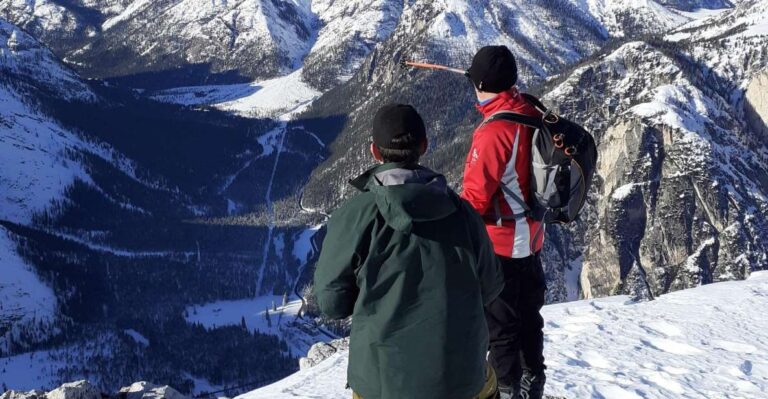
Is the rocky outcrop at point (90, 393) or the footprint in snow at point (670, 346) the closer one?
the rocky outcrop at point (90, 393)

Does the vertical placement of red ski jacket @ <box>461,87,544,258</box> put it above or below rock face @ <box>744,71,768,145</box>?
above

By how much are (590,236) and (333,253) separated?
18144cm

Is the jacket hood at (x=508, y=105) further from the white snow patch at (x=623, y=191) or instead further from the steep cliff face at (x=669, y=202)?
the white snow patch at (x=623, y=191)

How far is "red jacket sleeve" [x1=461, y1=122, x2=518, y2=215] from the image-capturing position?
10.0 m

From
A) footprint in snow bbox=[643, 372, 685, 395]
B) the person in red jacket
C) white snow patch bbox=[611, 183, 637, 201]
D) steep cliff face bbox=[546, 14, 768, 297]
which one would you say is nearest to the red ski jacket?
the person in red jacket

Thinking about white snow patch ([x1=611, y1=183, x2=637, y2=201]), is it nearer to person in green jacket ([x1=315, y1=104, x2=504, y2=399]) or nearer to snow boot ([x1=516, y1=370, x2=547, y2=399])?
snow boot ([x1=516, y1=370, x2=547, y2=399])

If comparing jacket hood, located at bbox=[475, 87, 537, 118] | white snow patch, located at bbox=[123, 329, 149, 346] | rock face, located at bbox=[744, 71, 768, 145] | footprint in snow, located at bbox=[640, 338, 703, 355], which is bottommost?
white snow patch, located at bbox=[123, 329, 149, 346]

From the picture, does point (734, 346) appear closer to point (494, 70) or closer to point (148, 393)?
point (494, 70)

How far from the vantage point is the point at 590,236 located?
594ft

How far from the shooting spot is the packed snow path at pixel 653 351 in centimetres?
1570

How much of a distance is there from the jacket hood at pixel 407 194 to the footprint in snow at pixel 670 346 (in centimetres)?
1281

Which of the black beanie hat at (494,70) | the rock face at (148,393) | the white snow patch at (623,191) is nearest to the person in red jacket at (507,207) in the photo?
the black beanie hat at (494,70)

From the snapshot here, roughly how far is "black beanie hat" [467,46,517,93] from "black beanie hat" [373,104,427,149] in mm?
2865

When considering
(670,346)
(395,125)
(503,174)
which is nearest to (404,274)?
(395,125)
